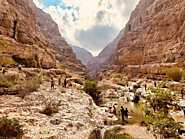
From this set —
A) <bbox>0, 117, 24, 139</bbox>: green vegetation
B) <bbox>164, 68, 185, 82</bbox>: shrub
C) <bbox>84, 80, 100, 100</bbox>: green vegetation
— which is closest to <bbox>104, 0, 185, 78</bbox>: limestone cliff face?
<bbox>164, 68, 185, 82</bbox>: shrub

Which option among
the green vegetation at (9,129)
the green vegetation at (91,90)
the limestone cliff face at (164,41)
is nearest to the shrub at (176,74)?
the limestone cliff face at (164,41)

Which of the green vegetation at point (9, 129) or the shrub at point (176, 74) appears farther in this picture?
the shrub at point (176, 74)

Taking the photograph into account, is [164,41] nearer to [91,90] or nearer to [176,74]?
[176,74]

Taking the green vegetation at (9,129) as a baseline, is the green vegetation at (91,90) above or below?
above

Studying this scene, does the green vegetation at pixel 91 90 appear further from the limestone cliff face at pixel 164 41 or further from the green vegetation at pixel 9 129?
the limestone cliff face at pixel 164 41

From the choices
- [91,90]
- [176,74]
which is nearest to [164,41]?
[176,74]

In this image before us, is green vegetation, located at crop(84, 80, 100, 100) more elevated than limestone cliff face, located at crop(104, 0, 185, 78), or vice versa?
limestone cliff face, located at crop(104, 0, 185, 78)

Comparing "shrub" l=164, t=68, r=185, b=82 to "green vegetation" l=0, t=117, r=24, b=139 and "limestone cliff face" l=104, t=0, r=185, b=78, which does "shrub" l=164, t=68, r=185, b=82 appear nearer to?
"limestone cliff face" l=104, t=0, r=185, b=78

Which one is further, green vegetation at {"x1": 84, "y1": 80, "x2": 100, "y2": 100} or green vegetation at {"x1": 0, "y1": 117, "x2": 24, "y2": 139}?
green vegetation at {"x1": 84, "y1": 80, "x2": 100, "y2": 100}

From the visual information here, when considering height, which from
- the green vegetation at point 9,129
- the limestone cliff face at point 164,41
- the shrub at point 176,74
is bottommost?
the green vegetation at point 9,129

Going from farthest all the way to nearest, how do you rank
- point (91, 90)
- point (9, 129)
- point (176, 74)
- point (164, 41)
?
point (164, 41) < point (176, 74) < point (91, 90) < point (9, 129)

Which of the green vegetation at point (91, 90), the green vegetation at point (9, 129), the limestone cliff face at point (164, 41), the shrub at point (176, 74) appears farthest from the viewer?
the limestone cliff face at point (164, 41)

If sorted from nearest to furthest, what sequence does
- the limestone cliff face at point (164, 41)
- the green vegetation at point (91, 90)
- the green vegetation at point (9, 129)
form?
the green vegetation at point (9, 129)
the green vegetation at point (91, 90)
the limestone cliff face at point (164, 41)
